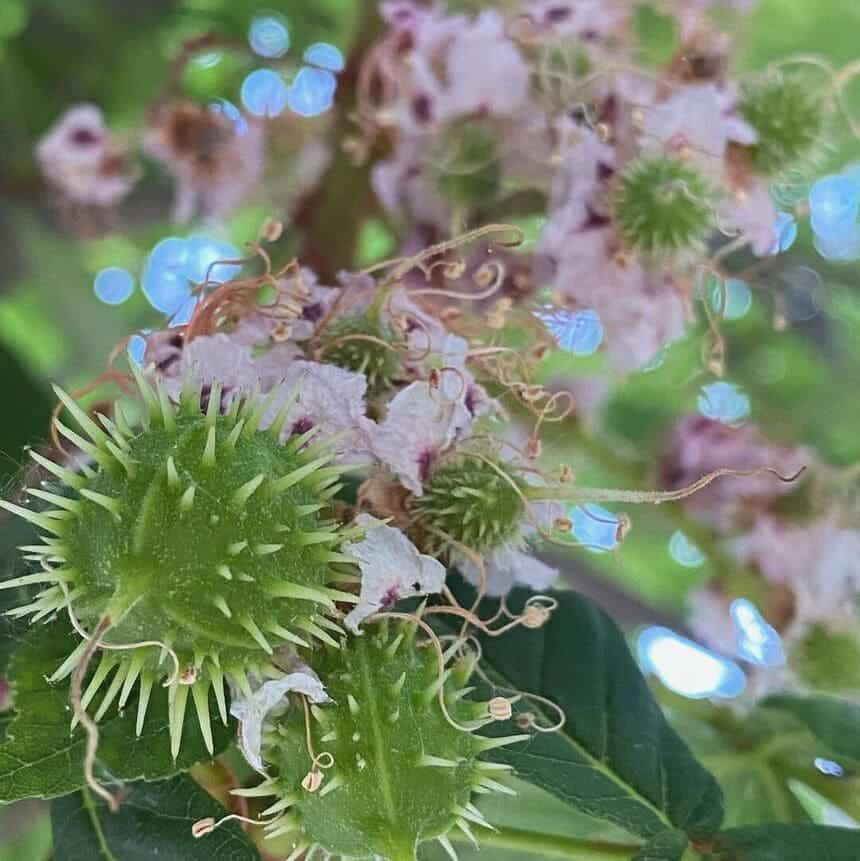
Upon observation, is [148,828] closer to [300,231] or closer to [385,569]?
[385,569]

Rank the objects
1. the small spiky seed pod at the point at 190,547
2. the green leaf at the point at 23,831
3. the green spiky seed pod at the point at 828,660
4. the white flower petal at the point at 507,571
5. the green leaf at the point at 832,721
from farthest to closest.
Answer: the green leaf at the point at 23,831, the green spiky seed pod at the point at 828,660, the green leaf at the point at 832,721, the white flower petal at the point at 507,571, the small spiky seed pod at the point at 190,547

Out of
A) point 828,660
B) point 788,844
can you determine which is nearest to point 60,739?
point 788,844

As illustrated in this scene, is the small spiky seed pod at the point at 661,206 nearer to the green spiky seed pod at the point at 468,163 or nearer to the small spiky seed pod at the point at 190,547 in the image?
the green spiky seed pod at the point at 468,163

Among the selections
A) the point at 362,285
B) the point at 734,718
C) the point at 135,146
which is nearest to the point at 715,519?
the point at 734,718

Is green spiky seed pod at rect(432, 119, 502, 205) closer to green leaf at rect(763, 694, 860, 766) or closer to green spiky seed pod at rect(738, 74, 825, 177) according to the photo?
green spiky seed pod at rect(738, 74, 825, 177)

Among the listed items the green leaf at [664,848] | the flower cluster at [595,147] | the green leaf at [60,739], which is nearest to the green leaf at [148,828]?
the green leaf at [60,739]

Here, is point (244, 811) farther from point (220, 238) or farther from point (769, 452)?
point (220, 238)
